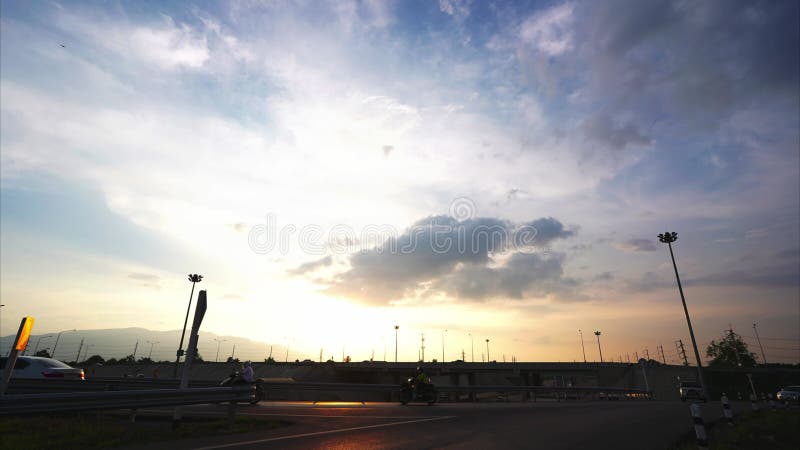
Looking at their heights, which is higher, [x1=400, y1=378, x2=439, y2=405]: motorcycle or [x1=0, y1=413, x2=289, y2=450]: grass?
[x1=400, y1=378, x2=439, y2=405]: motorcycle

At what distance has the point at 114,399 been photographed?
22.5ft

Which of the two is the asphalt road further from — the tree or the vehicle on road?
the tree

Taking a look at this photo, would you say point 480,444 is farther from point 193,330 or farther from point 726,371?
point 726,371

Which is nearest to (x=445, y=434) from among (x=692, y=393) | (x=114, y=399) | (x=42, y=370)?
(x=114, y=399)

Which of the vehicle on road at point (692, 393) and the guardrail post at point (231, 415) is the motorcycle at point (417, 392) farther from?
the vehicle on road at point (692, 393)

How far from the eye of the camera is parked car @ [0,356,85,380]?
15.7 meters

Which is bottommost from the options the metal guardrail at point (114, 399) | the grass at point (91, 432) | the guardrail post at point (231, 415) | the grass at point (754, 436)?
the grass at point (754, 436)

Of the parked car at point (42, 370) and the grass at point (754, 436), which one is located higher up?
the parked car at point (42, 370)

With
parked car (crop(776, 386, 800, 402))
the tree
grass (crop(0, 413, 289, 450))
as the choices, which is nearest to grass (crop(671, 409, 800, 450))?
grass (crop(0, 413, 289, 450))

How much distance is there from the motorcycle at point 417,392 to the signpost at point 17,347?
1562 centimetres

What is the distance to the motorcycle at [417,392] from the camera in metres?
19.2

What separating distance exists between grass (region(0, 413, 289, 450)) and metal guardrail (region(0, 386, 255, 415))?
2.22 ft

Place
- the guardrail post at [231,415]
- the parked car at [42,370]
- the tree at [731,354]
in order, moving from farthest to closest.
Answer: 1. the tree at [731,354]
2. the parked car at [42,370]
3. the guardrail post at [231,415]

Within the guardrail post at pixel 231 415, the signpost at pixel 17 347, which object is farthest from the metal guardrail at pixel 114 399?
the signpost at pixel 17 347
